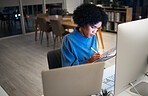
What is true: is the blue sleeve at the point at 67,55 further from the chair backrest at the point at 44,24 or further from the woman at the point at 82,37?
the chair backrest at the point at 44,24

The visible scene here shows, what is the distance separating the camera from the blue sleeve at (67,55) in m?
1.56

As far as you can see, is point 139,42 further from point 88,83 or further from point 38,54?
point 38,54

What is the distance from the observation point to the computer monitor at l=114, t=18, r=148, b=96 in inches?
37.8

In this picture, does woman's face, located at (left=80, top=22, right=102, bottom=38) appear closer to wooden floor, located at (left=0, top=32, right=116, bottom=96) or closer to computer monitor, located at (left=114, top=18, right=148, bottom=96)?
computer monitor, located at (left=114, top=18, right=148, bottom=96)

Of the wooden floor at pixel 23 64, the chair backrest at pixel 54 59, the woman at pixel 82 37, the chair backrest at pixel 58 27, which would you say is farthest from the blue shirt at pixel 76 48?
the chair backrest at pixel 58 27

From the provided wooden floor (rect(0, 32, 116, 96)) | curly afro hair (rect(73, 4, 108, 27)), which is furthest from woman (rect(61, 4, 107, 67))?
wooden floor (rect(0, 32, 116, 96))

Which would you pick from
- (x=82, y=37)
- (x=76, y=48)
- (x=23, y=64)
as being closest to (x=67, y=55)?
(x=76, y=48)

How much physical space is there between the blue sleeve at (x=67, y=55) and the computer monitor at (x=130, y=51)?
59 centimetres

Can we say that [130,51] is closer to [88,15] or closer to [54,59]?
[88,15]

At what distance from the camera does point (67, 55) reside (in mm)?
1565

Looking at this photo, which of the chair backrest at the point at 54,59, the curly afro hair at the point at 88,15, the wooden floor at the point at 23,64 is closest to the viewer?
the curly afro hair at the point at 88,15

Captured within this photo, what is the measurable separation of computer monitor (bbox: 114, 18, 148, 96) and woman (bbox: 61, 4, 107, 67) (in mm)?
486

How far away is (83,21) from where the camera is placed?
5.16 ft

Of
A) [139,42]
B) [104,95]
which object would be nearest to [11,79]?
[104,95]
